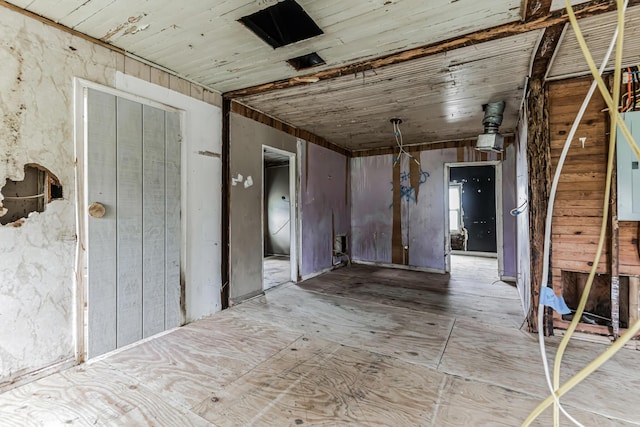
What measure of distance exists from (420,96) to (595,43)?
55.1 inches

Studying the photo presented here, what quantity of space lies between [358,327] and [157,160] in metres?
2.36

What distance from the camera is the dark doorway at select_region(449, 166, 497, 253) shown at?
7504 mm

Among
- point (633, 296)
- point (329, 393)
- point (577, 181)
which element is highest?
point (577, 181)

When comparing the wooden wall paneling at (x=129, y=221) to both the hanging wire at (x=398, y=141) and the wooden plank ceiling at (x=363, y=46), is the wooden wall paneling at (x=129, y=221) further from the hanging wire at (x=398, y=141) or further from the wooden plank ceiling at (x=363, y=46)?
the hanging wire at (x=398, y=141)

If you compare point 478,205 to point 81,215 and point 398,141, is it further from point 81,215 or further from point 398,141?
point 81,215

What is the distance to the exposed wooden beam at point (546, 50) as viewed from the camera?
78.4 inches

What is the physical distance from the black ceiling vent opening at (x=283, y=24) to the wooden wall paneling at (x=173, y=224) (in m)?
1.20

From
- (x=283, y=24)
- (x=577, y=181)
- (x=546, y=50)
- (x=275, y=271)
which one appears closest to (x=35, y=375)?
(x=283, y=24)

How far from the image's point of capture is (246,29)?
214cm

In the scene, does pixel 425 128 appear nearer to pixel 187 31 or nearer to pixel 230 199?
pixel 230 199

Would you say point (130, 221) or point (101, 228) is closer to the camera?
point (101, 228)

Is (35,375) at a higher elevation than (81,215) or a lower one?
lower

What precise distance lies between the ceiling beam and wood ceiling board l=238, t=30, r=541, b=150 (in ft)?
0.35

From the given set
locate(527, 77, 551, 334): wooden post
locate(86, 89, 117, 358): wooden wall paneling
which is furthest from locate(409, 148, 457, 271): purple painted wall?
locate(86, 89, 117, 358): wooden wall paneling
